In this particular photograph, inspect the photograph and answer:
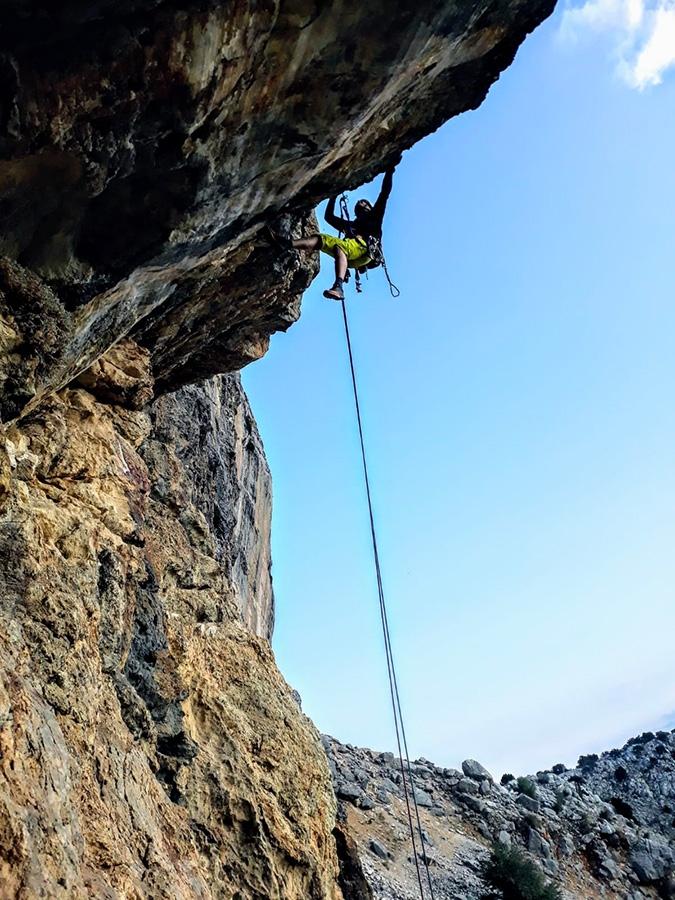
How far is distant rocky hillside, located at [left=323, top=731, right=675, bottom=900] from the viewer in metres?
23.1

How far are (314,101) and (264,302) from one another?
4.12 meters

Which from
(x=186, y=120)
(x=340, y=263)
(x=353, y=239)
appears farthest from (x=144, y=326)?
(x=186, y=120)

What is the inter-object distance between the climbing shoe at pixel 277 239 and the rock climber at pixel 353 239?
0.29 metres

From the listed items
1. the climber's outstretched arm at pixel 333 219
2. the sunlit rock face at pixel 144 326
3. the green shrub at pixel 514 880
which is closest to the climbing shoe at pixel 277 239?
the sunlit rock face at pixel 144 326

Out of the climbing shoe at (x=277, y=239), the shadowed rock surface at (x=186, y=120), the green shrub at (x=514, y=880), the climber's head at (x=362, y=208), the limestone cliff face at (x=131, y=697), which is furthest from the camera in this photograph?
the green shrub at (x=514, y=880)

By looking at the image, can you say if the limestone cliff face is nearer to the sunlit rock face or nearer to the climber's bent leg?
the sunlit rock face

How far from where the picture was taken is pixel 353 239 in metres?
9.95

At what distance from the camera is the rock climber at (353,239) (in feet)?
29.9

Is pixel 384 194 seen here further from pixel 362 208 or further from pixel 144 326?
pixel 144 326

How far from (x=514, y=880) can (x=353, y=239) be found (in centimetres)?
2280

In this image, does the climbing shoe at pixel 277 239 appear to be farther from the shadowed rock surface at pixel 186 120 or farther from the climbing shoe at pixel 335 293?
the climbing shoe at pixel 335 293

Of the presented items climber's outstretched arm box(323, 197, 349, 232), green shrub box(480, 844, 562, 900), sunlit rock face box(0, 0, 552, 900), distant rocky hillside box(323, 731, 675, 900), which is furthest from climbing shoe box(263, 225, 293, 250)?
green shrub box(480, 844, 562, 900)

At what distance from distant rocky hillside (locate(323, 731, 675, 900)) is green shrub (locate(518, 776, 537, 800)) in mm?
51

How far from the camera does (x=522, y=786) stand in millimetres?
33250
